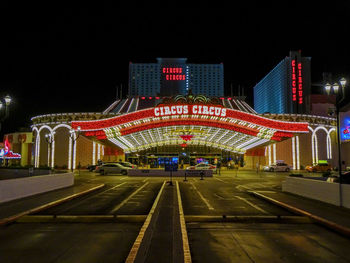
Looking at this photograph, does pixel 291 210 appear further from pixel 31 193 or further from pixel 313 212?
pixel 31 193

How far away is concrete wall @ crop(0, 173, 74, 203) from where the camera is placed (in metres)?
13.6

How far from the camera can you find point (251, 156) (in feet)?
217

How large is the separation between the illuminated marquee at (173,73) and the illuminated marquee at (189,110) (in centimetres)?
9592

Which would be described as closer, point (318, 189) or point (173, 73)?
point (318, 189)

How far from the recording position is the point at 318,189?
14359 millimetres

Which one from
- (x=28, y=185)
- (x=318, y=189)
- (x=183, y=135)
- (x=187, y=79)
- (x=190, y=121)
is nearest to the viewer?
(x=318, y=189)

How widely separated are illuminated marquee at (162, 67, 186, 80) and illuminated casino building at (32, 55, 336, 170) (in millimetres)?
56876

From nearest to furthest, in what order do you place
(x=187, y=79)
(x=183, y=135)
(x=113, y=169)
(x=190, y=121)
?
(x=190, y=121), (x=113, y=169), (x=183, y=135), (x=187, y=79)

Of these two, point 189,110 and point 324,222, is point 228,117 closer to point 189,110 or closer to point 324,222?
point 189,110

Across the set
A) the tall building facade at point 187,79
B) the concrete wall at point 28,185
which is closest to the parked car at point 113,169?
the concrete wall at point 28,185

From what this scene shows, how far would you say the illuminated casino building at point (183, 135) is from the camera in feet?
112

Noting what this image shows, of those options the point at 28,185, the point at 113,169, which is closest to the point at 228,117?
the point at 113,169

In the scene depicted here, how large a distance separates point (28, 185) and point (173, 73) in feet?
389

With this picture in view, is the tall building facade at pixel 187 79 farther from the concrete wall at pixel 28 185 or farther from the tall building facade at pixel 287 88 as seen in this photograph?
the concrete wall at pixel 28 185
